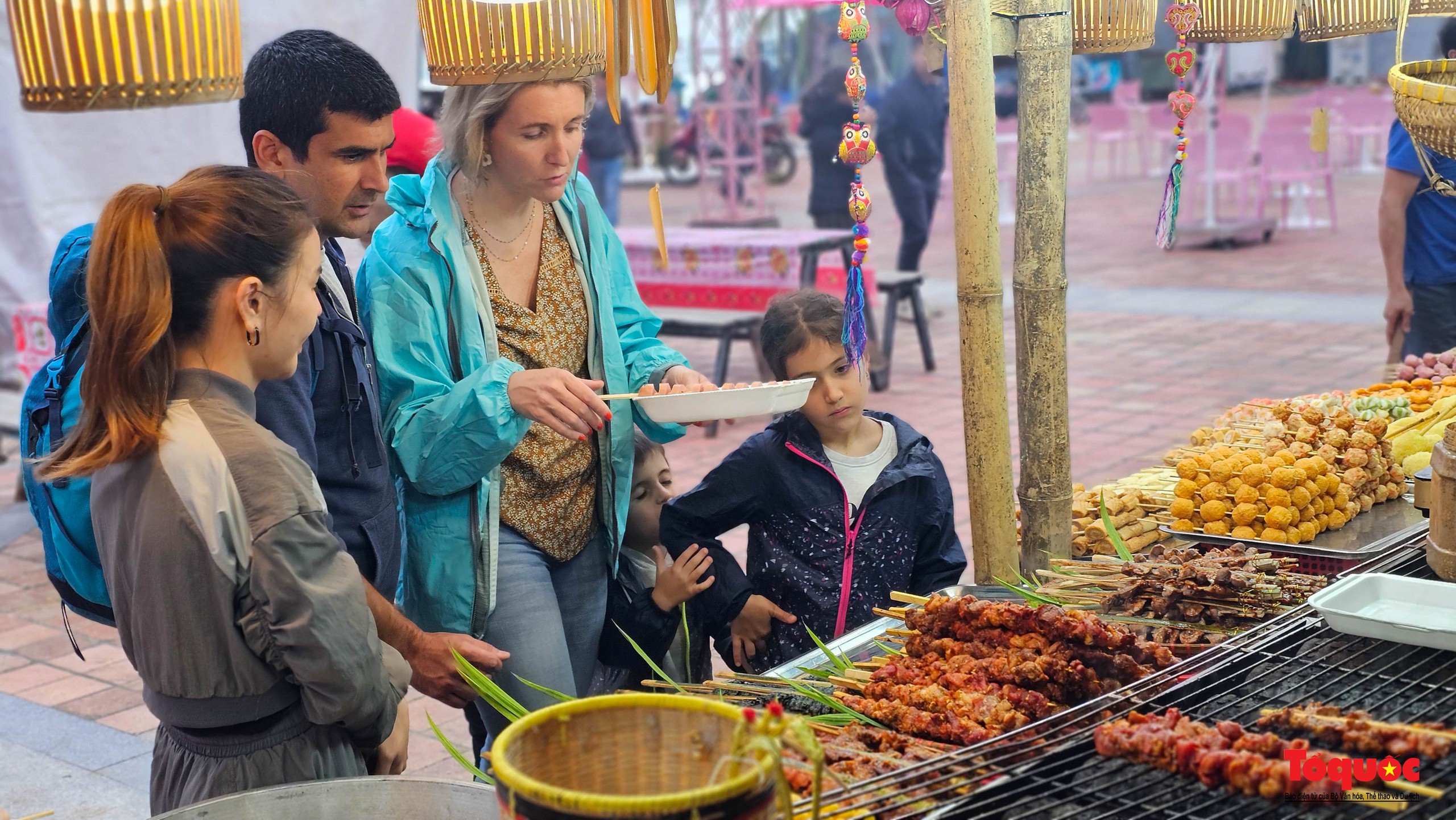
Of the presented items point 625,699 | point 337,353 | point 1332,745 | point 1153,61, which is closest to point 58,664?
point 337,353

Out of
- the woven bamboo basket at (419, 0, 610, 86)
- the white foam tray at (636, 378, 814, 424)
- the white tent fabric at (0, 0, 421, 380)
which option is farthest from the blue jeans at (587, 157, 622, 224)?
the woven bamboo basket at (419, 0, 610, 86)

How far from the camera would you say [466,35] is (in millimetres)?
2188

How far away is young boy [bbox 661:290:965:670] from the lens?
299 cm

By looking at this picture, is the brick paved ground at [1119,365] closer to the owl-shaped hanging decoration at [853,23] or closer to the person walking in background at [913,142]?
the person walking in background at [913,142]

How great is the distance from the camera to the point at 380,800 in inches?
76.3

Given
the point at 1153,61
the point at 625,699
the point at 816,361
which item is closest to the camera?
the point at 625,699

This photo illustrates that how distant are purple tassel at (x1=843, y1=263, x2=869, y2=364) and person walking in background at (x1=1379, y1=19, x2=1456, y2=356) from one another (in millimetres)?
3175

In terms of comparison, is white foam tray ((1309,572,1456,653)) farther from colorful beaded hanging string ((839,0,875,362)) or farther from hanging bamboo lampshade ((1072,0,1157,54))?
hanging bamboo lampshade ((1072,0,1157,54))

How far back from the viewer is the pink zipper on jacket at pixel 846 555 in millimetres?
2967

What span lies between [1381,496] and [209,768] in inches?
105

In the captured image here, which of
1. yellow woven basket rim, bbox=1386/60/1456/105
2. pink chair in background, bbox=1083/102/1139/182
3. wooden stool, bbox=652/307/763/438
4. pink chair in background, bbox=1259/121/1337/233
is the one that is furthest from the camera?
pink chair in background, bbox=1083/102/1139/182

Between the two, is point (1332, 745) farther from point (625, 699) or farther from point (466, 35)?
point (466, 35)

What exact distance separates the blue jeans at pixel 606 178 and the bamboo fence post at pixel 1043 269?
9.12m

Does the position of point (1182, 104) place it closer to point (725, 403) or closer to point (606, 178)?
point (725, 403)
